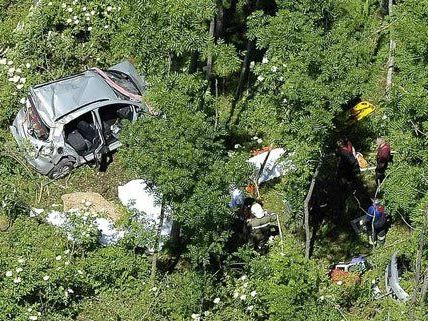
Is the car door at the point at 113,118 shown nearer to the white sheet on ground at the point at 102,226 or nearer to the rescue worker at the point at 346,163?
the white sheet on ground at the point at 102,226

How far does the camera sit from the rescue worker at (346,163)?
1406 cm

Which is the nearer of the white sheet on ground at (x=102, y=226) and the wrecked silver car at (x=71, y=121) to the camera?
the white sheet on ground at (x=102, y=226)

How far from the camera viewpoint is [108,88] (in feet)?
48.3

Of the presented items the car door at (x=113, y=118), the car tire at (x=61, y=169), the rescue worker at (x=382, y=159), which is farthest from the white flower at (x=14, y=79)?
the rescue worker at (x=382, y=159)

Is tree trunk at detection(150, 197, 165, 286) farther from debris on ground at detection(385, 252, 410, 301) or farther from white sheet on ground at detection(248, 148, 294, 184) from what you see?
debris on ground at detection(385, 252, 410, 301)

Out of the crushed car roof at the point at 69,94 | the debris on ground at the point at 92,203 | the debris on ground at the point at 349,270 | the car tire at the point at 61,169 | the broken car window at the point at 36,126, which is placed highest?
the crushed car roof at the point at 69,94

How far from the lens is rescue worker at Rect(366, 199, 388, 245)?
1302 cm

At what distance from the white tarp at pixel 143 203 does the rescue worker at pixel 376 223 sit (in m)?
3.04

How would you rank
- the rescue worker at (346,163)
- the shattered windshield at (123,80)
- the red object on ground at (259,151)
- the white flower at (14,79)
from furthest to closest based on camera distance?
1. the white flower at (14,79)
2. the shattered windshield at (123,80)
3. the red object on ground at (259,151)
4. the rescue worker at (346,163)

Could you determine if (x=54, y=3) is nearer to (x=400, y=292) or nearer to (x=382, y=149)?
(x=382, y=149)

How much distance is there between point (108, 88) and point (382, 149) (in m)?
4.71

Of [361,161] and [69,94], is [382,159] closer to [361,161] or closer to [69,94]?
[361,161]

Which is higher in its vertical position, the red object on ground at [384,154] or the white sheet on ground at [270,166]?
the red object on ground at [384,154]

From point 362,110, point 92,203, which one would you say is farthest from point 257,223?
point 362,110
